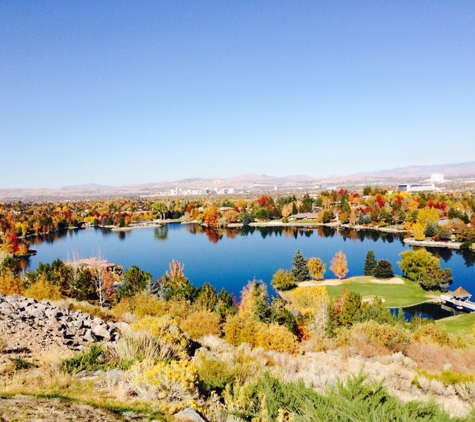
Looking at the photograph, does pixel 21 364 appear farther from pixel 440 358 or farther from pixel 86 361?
pixel 440 358

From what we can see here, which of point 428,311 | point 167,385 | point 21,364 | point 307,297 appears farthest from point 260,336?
point 428,311

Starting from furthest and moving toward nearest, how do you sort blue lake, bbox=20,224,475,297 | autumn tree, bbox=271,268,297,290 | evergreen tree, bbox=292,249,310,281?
blue lake, bbox=20,224,475,297 < evergreen tree, bbox=292,249,310,281 < autumn tree, bbox=271,268,297,290

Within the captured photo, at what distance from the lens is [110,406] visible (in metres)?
4.92

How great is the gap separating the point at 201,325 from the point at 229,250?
3745 centimetres

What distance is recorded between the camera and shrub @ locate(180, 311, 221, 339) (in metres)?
13.4

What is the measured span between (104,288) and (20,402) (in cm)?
2380

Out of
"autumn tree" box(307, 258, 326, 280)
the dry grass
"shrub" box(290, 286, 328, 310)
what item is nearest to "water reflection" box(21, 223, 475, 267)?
"autumn tree" box(307, 258, 326, 280)

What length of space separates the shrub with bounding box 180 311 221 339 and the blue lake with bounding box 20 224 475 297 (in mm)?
16288

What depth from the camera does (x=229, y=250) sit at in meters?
51.6

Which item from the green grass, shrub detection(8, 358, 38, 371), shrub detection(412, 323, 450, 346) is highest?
shrub detection(8, 358, 38, 371)

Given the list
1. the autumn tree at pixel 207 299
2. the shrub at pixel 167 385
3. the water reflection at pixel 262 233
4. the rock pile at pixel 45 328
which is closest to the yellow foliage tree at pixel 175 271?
the autumn tree at pixel 207 299

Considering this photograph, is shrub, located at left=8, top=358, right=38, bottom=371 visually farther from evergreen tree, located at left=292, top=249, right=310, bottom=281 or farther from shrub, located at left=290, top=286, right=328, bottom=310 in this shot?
evergreen tree, located at left=292, top=249, right=310, bottom=281

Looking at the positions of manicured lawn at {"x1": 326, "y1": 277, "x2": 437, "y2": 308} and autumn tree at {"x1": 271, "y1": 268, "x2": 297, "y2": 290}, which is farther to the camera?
autumn tree at {"x1": 271, "y1": 268, "x2": 297, "y2": 290}

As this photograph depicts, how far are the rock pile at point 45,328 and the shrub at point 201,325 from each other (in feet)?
10.1
